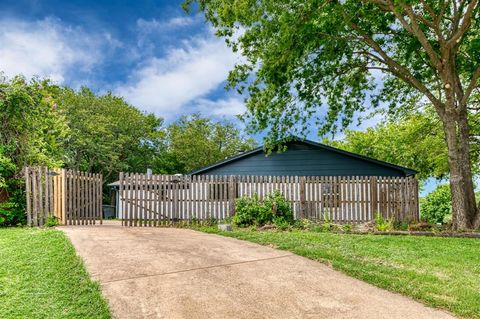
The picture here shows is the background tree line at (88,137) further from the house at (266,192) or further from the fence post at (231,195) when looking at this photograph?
the fence post at (231,195)

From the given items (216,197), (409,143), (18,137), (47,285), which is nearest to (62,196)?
(18,137)

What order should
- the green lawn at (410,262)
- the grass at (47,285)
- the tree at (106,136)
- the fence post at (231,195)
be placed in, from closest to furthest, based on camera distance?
the grass at (47,285), the green lawn at (410,262), the fence post at (231,195), the tree at (106,136)

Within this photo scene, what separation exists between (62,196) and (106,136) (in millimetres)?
20149

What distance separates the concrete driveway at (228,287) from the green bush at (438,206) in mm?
12730

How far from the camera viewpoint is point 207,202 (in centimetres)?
1259

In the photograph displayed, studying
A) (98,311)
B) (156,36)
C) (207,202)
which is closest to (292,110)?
(207,202)

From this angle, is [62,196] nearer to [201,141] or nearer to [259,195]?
[259,195]

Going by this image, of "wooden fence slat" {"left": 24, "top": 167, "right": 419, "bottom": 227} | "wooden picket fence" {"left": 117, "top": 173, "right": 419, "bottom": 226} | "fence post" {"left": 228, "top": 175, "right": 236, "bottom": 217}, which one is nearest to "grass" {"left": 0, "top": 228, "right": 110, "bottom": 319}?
"wooden fence slat" {"left": 24, "top": 167, "right": 419, "bottom": 227}

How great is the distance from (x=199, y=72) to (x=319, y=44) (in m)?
6.69

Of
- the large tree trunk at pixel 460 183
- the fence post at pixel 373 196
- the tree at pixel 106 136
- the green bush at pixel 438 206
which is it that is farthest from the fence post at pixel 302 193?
the tree at pixel 106 136

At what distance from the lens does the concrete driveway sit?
3.73 metres

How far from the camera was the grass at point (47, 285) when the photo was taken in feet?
12.0

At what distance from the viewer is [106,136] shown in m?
29.8

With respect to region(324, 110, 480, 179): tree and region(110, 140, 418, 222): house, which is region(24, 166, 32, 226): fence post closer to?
region(110, 140, 418, 222): house
